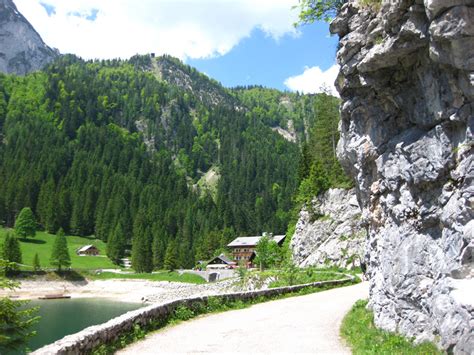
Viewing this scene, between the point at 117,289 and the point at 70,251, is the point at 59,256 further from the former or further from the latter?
the point at 70,251

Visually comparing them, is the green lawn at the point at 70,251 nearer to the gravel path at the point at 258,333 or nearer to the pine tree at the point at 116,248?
the pine tree at the point at 116,248

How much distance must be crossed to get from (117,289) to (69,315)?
30.2 m

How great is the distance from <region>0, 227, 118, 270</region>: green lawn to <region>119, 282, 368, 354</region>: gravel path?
8554 centimetres

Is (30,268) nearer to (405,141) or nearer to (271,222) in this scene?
(271,222)

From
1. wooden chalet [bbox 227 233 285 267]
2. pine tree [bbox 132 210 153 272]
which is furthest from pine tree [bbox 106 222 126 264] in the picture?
wooden chalet [bbox 227 233 285 267]

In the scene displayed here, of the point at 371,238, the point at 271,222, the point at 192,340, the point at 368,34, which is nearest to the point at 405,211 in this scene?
the point at 371,238

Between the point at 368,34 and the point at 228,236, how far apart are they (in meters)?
108

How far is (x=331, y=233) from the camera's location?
60.4 m

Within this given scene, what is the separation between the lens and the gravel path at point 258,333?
1345cm

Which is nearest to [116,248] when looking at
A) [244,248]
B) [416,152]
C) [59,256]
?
[59,256]

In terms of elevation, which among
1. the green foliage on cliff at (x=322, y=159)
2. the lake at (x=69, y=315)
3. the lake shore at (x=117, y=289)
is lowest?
the lake at (x=69, y=315)

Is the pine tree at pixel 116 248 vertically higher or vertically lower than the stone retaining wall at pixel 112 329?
higher

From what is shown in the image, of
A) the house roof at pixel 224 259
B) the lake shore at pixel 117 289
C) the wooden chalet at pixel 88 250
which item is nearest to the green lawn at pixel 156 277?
the lake shore at pixel 117 289

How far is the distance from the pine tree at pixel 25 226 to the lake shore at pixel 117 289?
36.5 m
